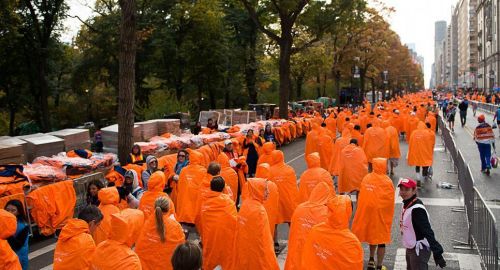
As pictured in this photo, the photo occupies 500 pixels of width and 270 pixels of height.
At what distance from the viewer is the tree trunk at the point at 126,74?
14375mm

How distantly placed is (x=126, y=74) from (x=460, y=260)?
1007 cm

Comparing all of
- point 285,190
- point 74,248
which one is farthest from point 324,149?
point 74,248

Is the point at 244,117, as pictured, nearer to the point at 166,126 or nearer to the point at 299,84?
the point at 166,126

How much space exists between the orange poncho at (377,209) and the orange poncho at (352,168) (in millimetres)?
3483

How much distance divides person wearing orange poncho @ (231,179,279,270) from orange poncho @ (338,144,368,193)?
544 centimetres

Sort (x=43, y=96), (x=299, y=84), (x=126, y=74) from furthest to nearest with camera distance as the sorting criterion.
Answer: (x=299, y=84), (x=43, y=96), (x=126, y=74)

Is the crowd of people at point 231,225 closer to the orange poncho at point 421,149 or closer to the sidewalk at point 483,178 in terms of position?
the sidewalk at point 483,178

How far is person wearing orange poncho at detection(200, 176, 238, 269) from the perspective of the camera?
21.3ft

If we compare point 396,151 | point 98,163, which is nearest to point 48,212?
point 98,163

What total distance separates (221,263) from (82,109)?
37.8 m

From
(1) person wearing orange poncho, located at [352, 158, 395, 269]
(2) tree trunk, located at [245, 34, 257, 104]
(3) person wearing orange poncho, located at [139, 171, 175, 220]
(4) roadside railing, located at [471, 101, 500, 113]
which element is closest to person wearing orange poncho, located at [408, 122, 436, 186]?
(1) person wearing orange poncho, located at [352, 158, 395, 269]

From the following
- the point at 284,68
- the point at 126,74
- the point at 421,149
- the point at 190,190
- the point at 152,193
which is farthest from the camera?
the point at 284,68

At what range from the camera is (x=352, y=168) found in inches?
441

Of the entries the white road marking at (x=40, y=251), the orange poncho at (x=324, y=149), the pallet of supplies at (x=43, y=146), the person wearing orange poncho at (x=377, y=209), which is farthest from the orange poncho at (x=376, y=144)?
the white road marking at (x=40, y=251)
